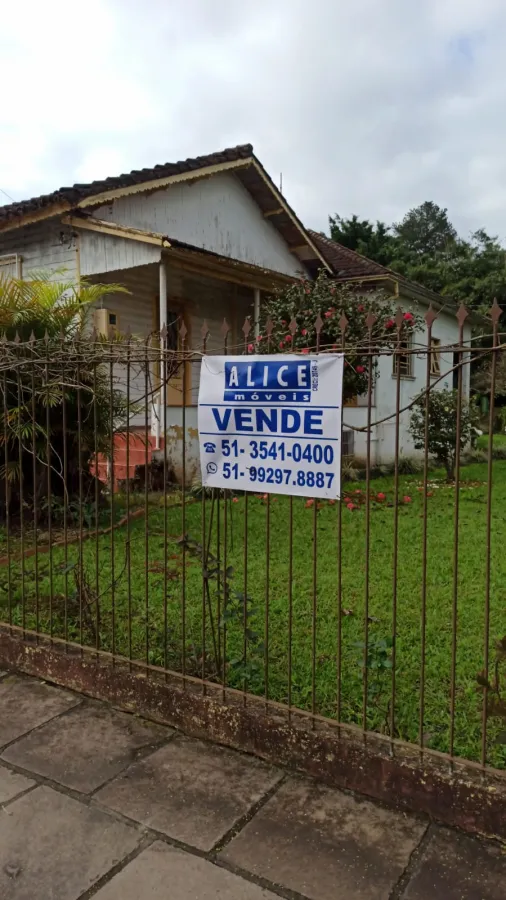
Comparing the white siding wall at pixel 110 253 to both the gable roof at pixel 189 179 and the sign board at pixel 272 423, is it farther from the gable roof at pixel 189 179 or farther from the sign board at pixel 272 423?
the sign board at pixel 272 423

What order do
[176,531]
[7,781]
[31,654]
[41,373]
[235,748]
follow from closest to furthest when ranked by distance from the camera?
1. [7,781]
2. [235,748]
3. [31,654]
4. [41,373]
5. [176,531]

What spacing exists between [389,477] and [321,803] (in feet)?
31.6

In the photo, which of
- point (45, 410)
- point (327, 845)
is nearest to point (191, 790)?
point (327, 845)

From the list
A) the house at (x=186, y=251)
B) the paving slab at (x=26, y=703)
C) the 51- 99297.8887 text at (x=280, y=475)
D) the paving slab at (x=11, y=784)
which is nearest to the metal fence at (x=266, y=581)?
the 51- 99297.8887 text at (x=280, y=475)

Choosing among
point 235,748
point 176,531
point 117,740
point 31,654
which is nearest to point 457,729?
point 235,748

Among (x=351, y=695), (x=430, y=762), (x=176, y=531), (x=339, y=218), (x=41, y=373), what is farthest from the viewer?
(x=339, y=218)

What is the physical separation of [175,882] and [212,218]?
11.4m

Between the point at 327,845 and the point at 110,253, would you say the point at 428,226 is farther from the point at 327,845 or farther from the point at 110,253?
the point at 327,845

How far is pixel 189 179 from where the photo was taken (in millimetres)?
10852

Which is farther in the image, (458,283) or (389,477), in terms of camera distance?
(458,283)

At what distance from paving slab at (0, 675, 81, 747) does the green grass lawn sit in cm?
36

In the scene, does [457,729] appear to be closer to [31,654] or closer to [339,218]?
[31,654]

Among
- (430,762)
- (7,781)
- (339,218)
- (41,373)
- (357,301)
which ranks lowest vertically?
(7,781)

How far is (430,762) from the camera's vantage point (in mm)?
2369
